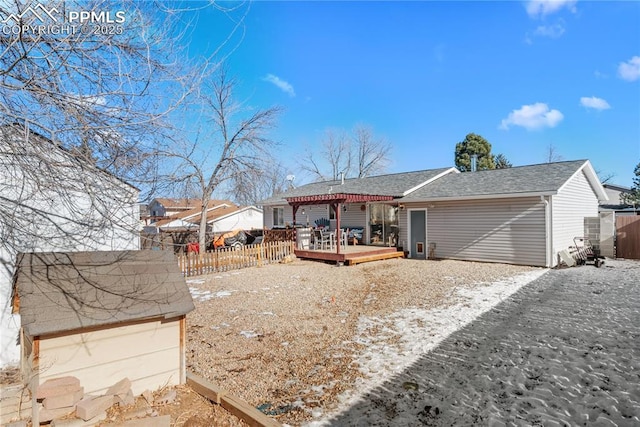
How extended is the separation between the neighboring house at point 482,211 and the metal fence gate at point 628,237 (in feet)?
4.16

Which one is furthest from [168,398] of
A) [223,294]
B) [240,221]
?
[240,221]

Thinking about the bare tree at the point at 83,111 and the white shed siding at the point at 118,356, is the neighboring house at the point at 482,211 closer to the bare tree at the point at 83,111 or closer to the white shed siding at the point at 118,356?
the bare tree at the point at 83,111

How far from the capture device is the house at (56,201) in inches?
118

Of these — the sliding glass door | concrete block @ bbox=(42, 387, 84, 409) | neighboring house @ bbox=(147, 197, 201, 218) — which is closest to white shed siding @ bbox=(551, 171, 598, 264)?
the sliding glass door

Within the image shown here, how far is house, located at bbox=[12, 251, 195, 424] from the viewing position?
274 centimetres

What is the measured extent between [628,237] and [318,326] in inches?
592

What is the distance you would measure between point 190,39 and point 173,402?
3.95 metres

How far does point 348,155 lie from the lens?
122ft

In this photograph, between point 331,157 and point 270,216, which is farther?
point 331,157

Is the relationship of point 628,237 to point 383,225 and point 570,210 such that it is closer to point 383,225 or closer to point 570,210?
point 570,210

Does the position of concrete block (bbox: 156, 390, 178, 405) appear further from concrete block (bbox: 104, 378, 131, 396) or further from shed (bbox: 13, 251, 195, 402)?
Answer: concrete block (bbox: 104, 378, 131, 396)

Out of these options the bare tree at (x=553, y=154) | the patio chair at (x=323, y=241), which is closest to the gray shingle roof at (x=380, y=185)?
the patio chair at (x=323, y=241)

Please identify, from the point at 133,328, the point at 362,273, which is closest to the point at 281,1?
the point at 133,328

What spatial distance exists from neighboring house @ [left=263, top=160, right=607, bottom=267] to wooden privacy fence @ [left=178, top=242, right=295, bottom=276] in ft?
8.09
